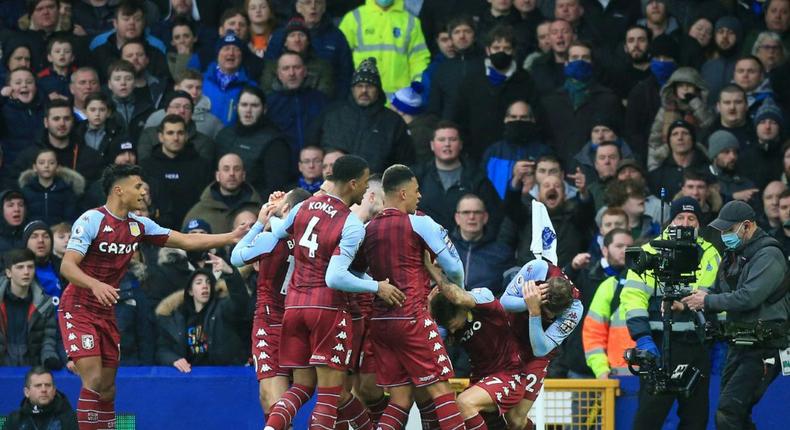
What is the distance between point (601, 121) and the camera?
18766 mm

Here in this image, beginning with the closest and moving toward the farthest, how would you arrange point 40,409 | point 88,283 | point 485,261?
point 88,283 → point 40,409 → point 485,261

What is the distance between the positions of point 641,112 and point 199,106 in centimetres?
508

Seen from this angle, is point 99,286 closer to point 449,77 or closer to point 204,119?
point 204,119

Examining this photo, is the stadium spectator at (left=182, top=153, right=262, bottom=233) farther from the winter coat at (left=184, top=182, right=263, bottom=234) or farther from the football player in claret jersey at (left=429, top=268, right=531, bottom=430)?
the football player in claret jersey at (left=429, top=268, right=531, bottom=430)

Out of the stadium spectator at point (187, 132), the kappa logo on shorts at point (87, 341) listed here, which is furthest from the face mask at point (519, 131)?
the kappa logo on shorts at point (87, 341)

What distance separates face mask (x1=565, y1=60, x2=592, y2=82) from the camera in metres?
18.9

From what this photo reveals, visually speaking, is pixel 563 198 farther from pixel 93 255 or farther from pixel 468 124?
pixel 93 255

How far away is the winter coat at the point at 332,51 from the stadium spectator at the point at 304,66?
11cm

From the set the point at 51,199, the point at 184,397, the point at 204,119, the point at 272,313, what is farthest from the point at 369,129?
the point at 272,313

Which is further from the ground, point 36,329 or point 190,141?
point 190,141

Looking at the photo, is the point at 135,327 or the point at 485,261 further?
the point at 485,261

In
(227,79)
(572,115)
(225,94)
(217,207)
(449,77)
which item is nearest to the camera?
(217,207)

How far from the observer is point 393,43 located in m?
20.2

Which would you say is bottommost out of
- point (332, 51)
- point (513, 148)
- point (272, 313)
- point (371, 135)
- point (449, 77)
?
point (272, 313)
